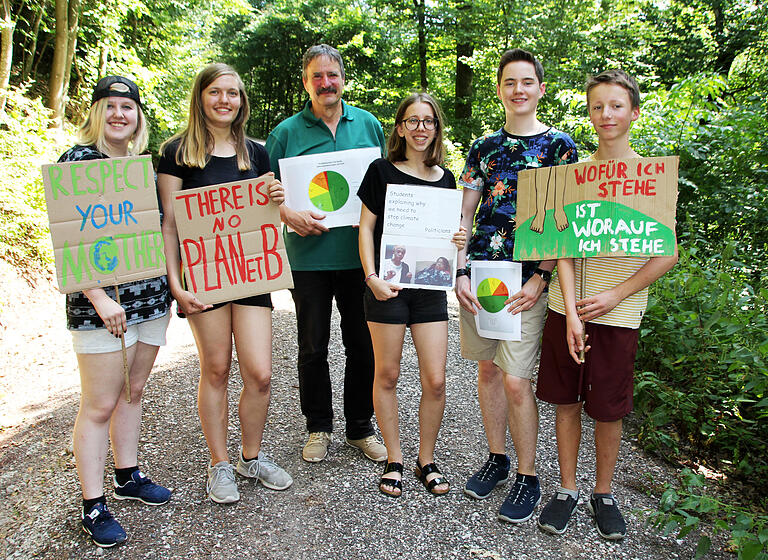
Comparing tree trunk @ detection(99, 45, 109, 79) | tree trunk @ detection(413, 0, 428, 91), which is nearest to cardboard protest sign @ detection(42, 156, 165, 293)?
tree trunk @ detection(99, 45, 109, 79)

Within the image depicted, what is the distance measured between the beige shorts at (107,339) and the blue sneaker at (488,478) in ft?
6.09

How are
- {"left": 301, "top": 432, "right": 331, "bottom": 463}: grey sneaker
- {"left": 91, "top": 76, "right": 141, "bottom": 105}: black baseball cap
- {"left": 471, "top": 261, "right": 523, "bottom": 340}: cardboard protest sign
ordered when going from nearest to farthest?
{"left": 91, "top": 76, "right": 141, "bottom": 105}: black baseball cap
{"left": 471, "top": 261, "right": 523, "bottom": 340}: cardboard protest sign
{"left": 301, "top": 432, "right": 331, "bottom": 463}: grey sneaker

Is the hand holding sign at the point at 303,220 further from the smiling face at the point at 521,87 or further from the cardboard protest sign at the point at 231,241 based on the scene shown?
the smiling face at the point at 521,87

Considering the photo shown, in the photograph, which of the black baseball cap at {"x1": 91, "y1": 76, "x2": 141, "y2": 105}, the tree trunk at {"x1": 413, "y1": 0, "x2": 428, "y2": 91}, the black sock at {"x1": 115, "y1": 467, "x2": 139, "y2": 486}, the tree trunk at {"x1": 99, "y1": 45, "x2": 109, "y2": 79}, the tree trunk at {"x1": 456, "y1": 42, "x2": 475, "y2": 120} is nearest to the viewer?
the black baseball cap at {"x1": 91, "y1": 76, "x2": 141, "y2": 105}

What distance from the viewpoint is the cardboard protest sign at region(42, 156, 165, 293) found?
2.53 metres

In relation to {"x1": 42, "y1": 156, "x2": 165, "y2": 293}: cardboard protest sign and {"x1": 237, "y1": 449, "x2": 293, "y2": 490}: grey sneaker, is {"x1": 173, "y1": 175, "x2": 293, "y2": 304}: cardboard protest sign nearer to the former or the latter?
{"x1": 42, "y1": 156, "x2": 165, "y2": 293}: cardboard protest sign

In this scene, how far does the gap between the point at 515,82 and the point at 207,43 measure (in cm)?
2505

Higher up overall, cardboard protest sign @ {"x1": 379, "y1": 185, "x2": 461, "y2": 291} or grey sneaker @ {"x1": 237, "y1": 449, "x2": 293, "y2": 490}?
cardboard protest sign @ {"x1": 379, "y1": 185, "x2": 461, "y2": 291}

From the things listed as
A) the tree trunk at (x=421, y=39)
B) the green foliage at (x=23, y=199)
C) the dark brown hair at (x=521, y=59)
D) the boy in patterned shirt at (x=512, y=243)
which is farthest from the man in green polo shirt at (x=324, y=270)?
the tree trunk at (x=421, y=39)

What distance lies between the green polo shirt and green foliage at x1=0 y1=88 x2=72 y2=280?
4993mm

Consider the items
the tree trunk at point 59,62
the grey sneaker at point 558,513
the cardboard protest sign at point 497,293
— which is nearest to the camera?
the grey sneaker at point 558,513

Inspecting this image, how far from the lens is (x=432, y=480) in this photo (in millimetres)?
3119

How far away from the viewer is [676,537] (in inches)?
109

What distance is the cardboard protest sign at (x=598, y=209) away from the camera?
8.25 ft
